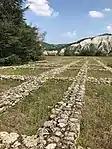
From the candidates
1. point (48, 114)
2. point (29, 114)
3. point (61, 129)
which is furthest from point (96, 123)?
point (29, 114)

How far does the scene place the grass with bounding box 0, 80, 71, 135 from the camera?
22.7 feet

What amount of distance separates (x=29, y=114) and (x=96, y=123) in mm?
2229

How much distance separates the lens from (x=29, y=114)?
27.1 ft

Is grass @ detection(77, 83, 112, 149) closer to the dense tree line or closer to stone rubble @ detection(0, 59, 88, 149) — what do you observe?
stone rubble @ detection(0, 59, 88, 149)

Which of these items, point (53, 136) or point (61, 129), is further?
point (61, 129)

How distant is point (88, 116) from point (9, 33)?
25439mm

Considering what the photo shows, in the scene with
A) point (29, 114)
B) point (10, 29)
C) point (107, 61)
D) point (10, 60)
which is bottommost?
point (29, 114)

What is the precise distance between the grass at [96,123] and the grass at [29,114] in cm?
128

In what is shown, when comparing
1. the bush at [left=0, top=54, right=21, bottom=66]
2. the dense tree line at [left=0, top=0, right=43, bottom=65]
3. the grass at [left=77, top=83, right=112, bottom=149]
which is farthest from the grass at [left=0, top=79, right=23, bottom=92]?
the bush at [left=0, top=54, right=21, bottom=66]

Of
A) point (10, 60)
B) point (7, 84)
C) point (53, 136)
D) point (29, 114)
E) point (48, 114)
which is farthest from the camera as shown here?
point (10, 60)

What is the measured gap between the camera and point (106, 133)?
6.90 m

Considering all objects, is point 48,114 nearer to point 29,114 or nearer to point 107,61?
point 29,114

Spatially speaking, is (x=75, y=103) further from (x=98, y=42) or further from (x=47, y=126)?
(x=98, y=42)

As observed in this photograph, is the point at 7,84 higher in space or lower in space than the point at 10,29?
lower
